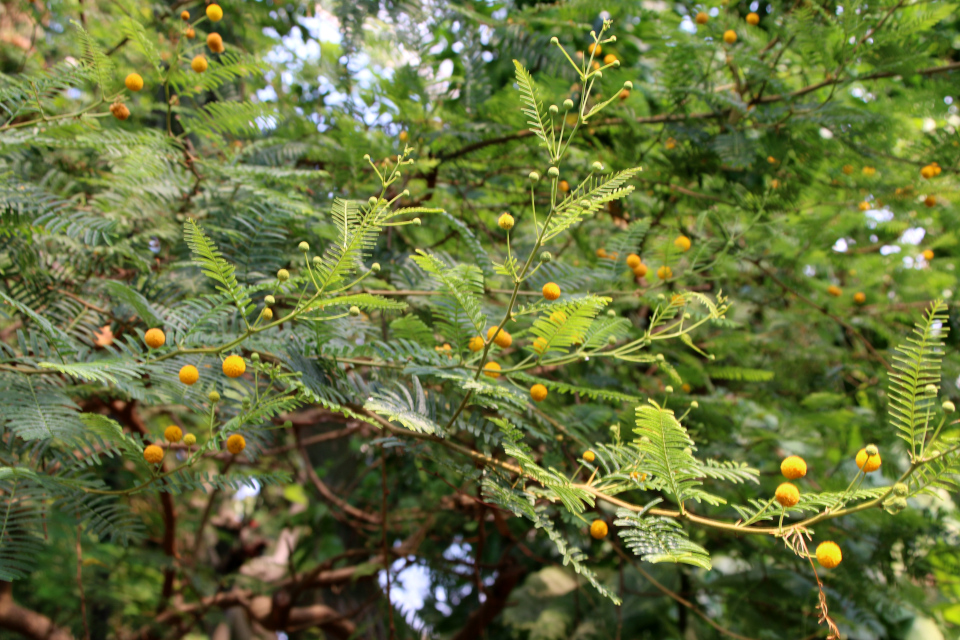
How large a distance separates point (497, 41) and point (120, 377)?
1.35 m

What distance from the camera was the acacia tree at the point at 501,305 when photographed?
80 cm

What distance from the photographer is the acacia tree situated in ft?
2.64

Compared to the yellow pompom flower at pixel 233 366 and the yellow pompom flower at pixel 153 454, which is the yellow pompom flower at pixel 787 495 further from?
the yellow pompom flower at pixel 153 454

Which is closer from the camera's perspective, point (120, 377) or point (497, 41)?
point (120, 377)

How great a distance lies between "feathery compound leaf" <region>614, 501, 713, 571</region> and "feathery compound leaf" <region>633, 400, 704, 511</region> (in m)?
Answer: 0.04

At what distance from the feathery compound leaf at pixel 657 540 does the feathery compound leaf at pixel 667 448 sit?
4 cm

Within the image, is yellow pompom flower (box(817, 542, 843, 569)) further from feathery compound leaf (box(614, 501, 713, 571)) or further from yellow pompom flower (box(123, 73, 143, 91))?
yellow pompom flower (box(123, 73, 143, 91))

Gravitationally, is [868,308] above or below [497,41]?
below

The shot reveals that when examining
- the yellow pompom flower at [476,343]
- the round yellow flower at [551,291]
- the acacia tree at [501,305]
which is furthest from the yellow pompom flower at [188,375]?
the round yellow flower at [551,291]

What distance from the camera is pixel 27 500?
2.87 feet

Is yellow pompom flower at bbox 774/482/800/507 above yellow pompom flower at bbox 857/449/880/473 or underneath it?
underneath

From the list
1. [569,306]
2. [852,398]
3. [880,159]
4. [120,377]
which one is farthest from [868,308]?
[120,377]

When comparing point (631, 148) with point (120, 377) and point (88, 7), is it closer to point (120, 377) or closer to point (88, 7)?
point (120, 377)

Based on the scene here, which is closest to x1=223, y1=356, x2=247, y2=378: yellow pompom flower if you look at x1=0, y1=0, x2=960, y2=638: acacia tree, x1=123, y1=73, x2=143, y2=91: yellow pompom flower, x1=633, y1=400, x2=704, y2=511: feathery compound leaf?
x1=0, y1=0, x2=960, y2=638: acacia tree
